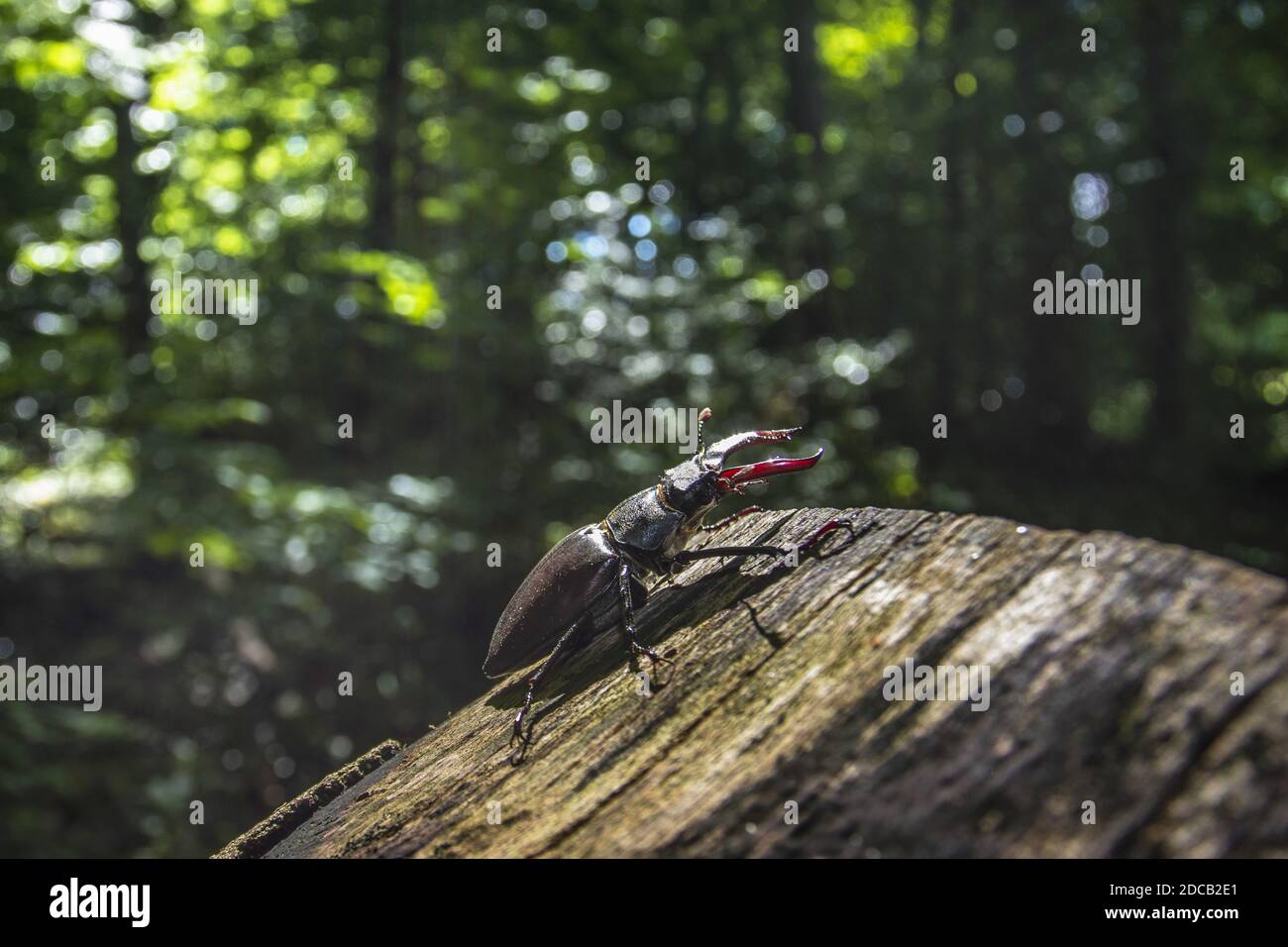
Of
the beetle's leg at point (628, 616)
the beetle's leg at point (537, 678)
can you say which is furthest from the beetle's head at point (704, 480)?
the beetle's leg at point (537, 678)

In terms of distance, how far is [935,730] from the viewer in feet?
3.79

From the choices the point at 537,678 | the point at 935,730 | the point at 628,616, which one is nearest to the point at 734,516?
the point at 628,616

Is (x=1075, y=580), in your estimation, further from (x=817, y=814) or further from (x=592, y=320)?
(x=592, y=320)

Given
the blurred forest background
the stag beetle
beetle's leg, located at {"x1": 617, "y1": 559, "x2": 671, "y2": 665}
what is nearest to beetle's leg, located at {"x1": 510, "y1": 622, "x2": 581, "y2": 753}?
the stag beetle

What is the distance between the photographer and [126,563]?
9688mm

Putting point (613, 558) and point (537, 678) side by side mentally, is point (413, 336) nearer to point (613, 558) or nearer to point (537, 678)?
point (613, 558)

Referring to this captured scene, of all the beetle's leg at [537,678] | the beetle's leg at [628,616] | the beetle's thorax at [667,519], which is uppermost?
the beetle's thorax at [667,519]

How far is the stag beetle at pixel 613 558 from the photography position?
223 centimetres

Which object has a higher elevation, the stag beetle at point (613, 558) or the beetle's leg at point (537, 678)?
the stag beetle at point (613, 558)

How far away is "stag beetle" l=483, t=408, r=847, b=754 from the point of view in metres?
2.23

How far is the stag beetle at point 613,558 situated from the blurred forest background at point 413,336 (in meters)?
2.76

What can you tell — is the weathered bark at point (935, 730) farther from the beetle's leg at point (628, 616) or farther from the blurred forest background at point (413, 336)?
the blurred forest background at point (413, 336)

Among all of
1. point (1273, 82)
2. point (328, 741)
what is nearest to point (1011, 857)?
point (328, 741)
